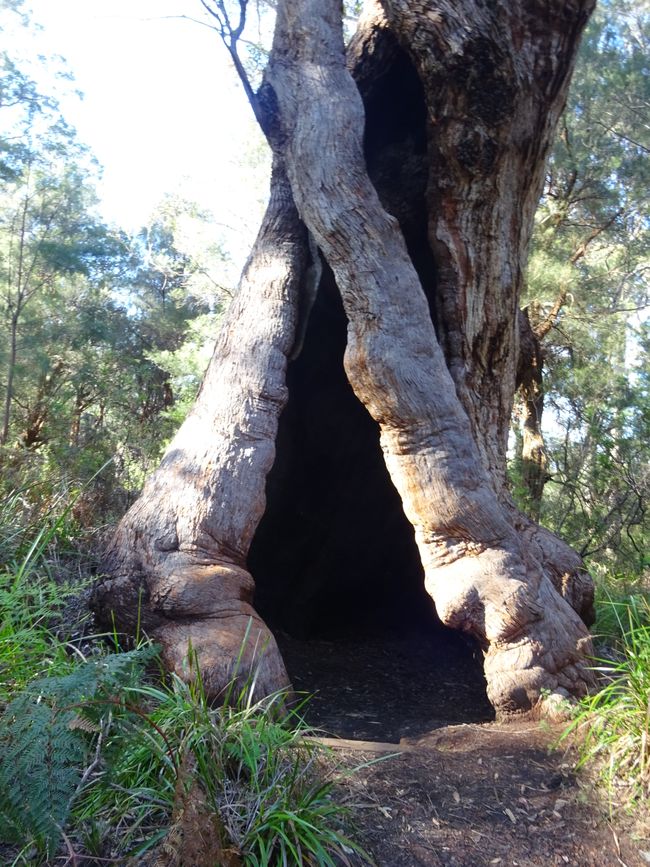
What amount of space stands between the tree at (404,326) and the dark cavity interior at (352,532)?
4cm

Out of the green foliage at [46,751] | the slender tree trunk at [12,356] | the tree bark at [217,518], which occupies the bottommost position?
the green foliage at [46,751]

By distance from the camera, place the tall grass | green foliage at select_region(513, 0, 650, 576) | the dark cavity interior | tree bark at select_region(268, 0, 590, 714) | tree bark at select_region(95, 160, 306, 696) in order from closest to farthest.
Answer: the tall grass → tree bark at select_region(95, 160, 306, 696) → tree bark at select_region(268, 0, 590, 714) → the dark cavity interior → green foliage at select_region(513, 0, 650, 576)

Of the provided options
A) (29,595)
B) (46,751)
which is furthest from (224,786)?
(29,595)

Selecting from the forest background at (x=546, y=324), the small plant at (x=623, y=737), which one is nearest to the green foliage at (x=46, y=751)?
the small plant at (x=623, y=737)

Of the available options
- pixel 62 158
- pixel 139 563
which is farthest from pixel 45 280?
pixel 139 563

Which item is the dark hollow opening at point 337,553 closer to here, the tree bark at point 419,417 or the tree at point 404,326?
the tree at point 404,326

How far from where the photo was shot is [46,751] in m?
1.90

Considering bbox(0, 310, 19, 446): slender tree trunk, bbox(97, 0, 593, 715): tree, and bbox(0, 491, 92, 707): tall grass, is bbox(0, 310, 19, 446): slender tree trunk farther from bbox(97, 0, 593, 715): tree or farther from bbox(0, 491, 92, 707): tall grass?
bbox(97, 0, 593, 715): tree

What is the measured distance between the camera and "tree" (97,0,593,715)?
3447 millimetres

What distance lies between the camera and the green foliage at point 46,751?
180cm

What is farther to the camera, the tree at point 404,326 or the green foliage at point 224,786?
the tree at point 404,326

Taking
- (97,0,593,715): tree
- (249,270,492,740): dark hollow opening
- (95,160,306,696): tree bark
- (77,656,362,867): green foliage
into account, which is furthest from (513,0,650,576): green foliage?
(77,656,362,867): green foliage

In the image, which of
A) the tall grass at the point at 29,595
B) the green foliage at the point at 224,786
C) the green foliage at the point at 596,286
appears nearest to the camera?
the green foliage at the point at 224,786

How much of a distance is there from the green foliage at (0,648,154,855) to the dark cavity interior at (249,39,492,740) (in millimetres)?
2639
